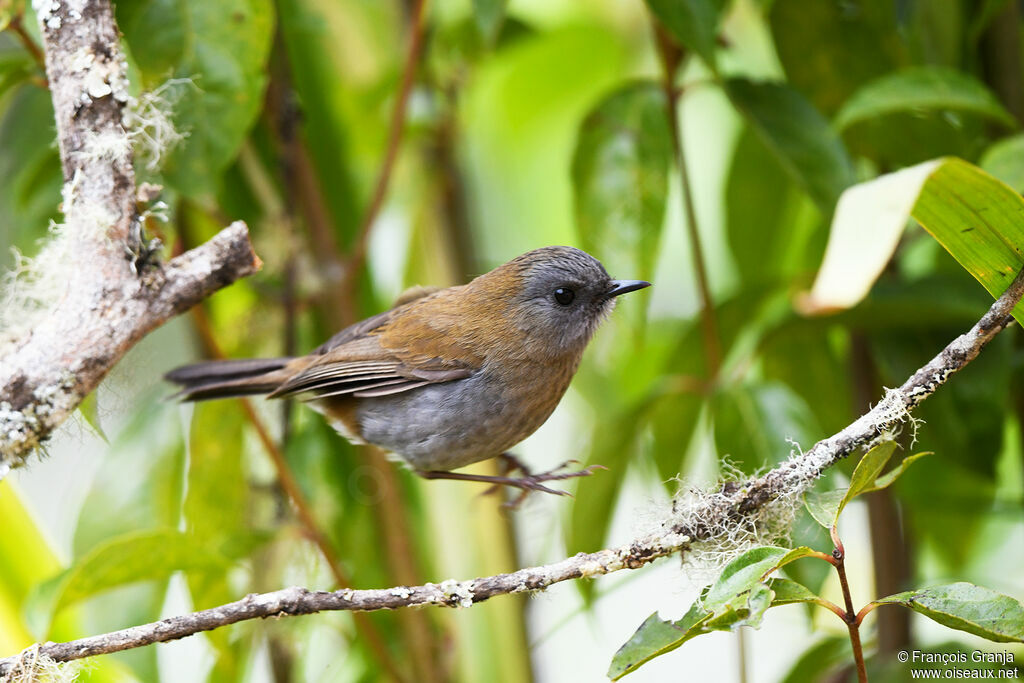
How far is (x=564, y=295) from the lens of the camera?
1.60 m

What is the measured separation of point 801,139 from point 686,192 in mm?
240

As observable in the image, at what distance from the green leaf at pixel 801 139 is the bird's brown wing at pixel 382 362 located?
0.66m

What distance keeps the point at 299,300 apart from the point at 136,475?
507 mm

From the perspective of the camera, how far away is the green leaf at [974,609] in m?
1.01

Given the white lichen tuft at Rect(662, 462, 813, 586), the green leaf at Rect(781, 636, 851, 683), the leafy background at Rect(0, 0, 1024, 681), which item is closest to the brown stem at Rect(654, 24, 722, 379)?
the leafy background at Rect(0, 0, 1024, 681)

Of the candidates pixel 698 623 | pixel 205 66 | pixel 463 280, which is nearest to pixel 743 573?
pixel 698 623

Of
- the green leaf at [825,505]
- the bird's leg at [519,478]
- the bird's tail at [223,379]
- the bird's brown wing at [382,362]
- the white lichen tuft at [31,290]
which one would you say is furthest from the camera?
the bird's tail at [223,379]

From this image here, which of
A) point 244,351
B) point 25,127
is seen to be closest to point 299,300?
point 244,351

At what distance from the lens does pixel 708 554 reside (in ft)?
3.74

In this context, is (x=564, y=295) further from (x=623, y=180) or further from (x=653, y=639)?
(x=653, y=639)

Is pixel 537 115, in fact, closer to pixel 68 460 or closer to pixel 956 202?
pixel 68 460

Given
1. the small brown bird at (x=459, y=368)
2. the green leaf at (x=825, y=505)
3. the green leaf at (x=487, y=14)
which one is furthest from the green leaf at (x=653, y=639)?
the green leaf at (x=487, y=14)

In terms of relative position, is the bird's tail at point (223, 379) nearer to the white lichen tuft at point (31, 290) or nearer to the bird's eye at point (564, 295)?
the white lichen tuft at point (31, 290)

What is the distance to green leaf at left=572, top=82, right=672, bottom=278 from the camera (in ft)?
6.14
